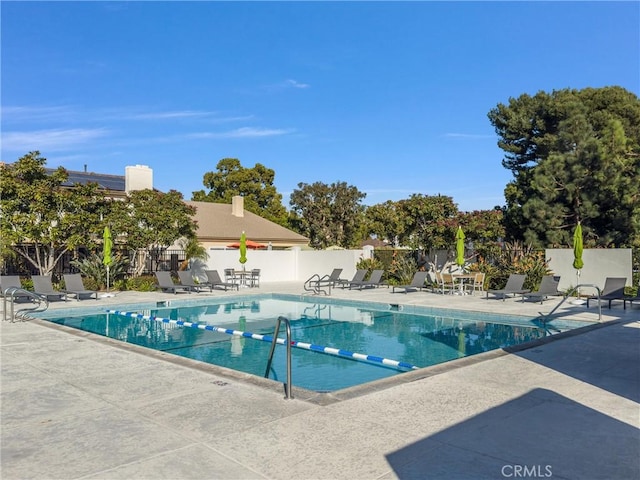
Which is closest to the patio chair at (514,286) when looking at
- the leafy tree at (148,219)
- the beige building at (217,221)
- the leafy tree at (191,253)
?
the leafy tree at (148,219)

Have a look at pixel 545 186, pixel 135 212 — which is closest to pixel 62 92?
pixel 135 212

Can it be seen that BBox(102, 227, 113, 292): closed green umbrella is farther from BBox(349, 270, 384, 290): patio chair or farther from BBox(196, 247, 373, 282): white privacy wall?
BBox(349, 270, 384, 290): patio chair

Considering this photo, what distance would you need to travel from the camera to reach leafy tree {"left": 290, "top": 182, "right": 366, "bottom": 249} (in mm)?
48438

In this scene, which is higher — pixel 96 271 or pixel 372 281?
pixel 96 271

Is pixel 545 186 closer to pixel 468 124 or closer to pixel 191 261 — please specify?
pixel 468 124

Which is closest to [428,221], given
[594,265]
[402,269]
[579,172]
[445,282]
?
[402,269]

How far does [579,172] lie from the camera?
80.4 feet

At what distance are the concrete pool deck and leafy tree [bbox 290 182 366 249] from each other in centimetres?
4110

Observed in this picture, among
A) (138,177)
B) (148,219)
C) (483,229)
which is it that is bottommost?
(483,229)

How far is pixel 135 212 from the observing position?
20672mm

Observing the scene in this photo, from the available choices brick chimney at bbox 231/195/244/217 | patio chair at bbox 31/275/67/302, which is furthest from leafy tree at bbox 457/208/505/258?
brick chimney at bbox 231/195/244/217

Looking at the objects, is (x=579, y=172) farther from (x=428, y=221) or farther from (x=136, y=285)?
(x=136, y=285)

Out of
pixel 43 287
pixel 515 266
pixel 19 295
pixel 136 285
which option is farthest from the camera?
pixel 136 285

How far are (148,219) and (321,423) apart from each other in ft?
58.2
